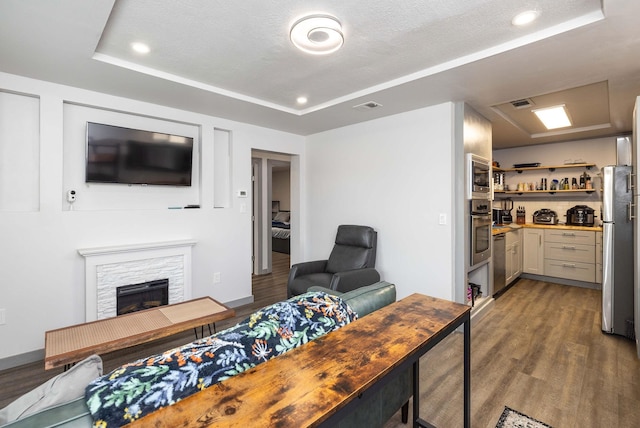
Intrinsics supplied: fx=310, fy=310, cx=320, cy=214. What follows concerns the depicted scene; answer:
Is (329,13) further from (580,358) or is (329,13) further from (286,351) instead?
(580,358)

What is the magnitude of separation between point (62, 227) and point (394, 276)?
11.0 feet

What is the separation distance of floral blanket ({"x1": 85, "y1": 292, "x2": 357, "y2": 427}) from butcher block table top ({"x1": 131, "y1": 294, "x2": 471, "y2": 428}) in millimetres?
42

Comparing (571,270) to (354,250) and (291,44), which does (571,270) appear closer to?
(354,250)

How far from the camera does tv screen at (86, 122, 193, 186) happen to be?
2.89m

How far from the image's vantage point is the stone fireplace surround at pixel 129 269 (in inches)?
110

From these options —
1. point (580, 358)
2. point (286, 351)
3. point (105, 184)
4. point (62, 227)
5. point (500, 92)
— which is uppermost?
point (500, 92)

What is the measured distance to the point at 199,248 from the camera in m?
3.60

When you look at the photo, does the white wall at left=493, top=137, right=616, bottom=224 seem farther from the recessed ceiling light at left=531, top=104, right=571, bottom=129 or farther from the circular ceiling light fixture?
the circular ceiling light fixture

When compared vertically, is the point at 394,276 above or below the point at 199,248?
below

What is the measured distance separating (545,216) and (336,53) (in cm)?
499

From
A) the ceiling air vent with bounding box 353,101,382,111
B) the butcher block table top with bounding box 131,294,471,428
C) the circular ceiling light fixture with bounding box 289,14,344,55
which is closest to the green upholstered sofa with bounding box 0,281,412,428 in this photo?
the butcher block table top with bounding box 131,294,471,428

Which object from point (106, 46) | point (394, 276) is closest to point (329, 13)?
point (106, 46)

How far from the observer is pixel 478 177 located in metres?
3.37

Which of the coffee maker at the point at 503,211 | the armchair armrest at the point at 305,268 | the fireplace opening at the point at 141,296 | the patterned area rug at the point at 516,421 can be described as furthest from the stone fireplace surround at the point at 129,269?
the coffee maker at the point at 503,211
